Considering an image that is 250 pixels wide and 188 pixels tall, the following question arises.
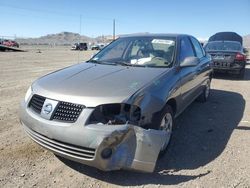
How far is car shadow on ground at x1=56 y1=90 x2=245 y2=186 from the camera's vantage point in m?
3.23

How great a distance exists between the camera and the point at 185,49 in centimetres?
486

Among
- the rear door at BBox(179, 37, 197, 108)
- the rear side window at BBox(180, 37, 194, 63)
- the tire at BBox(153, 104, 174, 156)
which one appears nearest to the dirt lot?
the tire at BBox(153, 104, 174, 156)

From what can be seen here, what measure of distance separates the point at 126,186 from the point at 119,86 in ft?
3.75

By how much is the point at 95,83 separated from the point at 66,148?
0.87 m

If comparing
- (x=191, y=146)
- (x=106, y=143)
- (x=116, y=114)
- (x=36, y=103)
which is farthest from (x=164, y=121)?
(x=36, y=103)

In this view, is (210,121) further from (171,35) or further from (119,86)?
(119,86)

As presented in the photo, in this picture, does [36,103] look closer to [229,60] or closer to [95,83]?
[95,83]

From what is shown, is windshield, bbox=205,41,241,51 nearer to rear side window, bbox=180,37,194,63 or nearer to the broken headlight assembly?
rear side window, bbox=180,37,194,63

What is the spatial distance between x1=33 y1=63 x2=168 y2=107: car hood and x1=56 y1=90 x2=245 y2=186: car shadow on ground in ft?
3.16

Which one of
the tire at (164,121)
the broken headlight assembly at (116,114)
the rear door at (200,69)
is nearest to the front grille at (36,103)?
the broken headlight assembly at (116,114)

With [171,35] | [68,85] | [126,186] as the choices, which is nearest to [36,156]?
[68,85]

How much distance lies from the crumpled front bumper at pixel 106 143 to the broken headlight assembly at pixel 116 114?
0.39 feet

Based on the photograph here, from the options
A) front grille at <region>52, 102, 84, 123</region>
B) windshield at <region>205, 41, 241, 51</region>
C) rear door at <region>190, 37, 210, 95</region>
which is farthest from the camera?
windshield at <region>205, 41, 241, 51</region>

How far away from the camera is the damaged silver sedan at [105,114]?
2.83 meters
